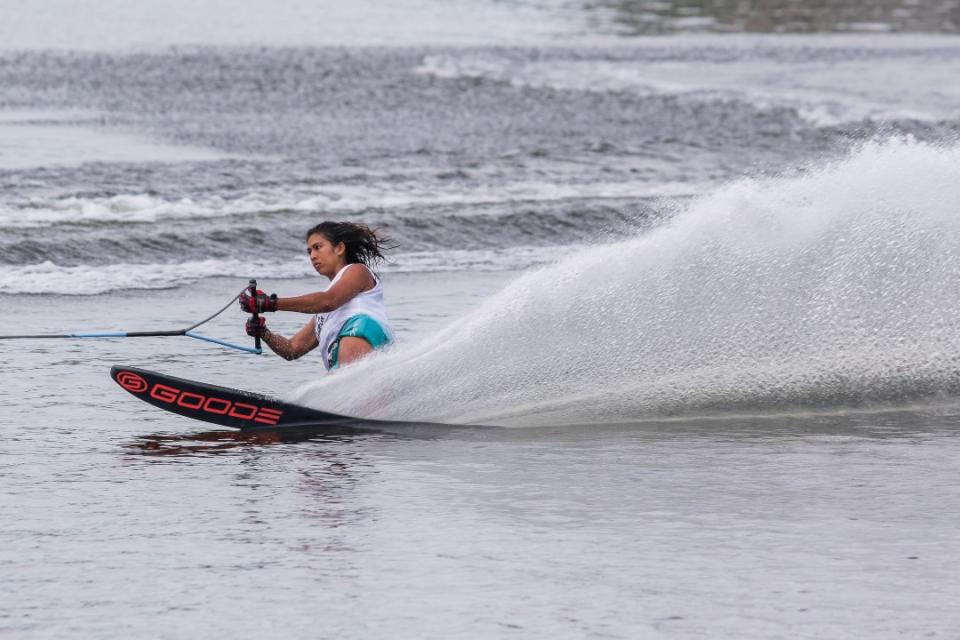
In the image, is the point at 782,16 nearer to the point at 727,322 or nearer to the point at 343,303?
the point at 727,322

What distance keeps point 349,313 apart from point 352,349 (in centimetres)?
19

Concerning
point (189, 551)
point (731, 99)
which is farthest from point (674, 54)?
point (189, 551)

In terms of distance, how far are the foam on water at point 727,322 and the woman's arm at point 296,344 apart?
0.36 meters

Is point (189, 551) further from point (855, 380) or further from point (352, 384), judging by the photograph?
point (855, 380)

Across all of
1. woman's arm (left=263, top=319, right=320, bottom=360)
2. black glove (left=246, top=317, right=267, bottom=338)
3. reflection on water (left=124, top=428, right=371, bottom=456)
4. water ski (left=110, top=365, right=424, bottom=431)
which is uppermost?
black glove (left=246, top=317, right=267, bottom=338)

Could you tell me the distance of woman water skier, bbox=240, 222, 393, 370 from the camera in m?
8.22

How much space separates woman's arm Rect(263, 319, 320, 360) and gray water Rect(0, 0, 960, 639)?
0.22 m

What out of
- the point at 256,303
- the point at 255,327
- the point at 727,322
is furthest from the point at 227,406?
the point at 727,322

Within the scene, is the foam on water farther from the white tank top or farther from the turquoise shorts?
the white tank top

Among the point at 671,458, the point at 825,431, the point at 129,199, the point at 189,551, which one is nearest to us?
the point at 189,551

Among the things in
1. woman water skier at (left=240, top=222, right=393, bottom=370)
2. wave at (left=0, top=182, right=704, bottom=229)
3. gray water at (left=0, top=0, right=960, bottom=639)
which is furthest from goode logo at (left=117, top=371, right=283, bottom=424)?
wave at (left=0, top=182, right=704, bottom=229)

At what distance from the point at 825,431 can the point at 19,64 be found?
24.2m

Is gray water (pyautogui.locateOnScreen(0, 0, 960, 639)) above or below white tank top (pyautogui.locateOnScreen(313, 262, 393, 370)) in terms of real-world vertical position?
below

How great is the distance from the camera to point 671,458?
7.26 metres
